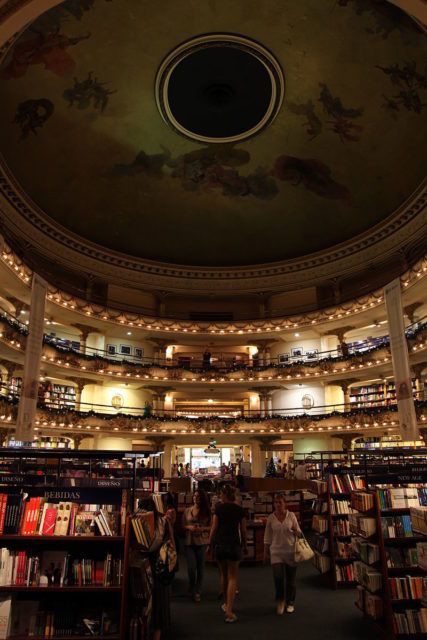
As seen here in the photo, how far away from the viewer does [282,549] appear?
7141 mm

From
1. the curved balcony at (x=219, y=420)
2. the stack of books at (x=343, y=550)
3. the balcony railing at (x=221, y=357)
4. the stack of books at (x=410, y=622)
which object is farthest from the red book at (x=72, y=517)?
the balcony railing at (x=221, y=357)

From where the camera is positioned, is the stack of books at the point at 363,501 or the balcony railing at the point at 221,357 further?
the balcony railing at the point at 221,357

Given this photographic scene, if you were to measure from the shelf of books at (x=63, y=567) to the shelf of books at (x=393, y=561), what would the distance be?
3.35 m

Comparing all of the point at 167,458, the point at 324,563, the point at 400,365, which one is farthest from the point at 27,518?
the point at 167,458

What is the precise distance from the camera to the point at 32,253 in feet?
85.4

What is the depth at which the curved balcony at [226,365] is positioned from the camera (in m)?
24.0

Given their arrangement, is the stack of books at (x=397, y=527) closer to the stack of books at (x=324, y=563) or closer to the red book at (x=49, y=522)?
the stack of books at (x=324, y=563)

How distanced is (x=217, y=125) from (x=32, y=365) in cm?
1489

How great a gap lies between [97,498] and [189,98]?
73.0ft

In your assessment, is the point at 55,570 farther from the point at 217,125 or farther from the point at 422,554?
the point at 217,125

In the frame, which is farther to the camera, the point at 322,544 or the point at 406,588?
the point at 322,544

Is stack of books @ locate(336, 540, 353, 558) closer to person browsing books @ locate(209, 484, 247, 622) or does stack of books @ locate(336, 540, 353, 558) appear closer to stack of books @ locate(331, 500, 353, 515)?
stack of books @ locate(331, 500, 353, 515)

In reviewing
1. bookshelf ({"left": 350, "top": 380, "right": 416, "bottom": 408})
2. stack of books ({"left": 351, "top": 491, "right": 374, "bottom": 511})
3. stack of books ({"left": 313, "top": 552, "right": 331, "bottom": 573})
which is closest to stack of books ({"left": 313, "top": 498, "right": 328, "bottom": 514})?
stack of books ({"left": 313, "top": 552, "right": 331, "bottom": 573})

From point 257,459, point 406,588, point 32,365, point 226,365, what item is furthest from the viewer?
point 226,365
